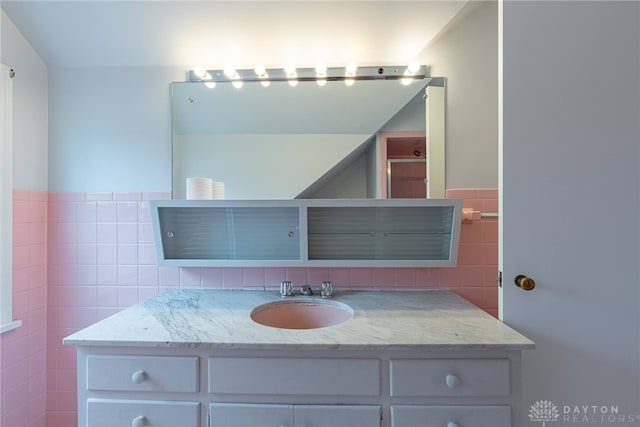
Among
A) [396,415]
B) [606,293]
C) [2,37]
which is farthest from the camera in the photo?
[2,37]

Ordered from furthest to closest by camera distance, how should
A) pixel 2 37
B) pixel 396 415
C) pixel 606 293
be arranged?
pixel 2 37, pixel 606 293, pixel 396 415

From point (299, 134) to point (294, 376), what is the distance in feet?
3.28

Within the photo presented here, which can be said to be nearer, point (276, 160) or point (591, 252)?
point (591, 252)

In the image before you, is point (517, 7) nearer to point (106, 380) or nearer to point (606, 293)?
point (606, 293)

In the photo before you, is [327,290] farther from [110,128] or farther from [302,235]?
[110,128]

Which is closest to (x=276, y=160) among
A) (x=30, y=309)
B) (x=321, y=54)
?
(x=321, y=54)

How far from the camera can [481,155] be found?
49.7 inches

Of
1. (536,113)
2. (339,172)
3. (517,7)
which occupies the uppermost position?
(517,7)

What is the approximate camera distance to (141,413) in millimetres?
793

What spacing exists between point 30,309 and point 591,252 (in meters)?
2.45

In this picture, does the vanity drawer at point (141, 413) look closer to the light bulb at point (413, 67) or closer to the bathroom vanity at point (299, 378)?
the bathroom vanity at point (299, 378)

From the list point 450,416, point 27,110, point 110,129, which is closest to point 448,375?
point 450,416

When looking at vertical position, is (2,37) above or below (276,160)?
above

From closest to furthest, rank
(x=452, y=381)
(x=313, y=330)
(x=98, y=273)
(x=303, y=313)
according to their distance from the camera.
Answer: (x=452, y=381) < (x=313, y=330) < (x=303, y=313) < (x=98, y=273)
